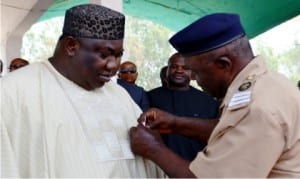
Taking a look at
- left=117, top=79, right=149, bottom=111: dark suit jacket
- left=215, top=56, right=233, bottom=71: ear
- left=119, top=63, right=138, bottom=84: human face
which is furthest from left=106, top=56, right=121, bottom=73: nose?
left=119, top=63, right=138, bottom=84: human face

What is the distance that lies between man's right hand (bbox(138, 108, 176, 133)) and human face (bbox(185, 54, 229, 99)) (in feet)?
1.48

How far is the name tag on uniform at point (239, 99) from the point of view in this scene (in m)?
1.62

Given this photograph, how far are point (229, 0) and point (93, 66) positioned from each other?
4954mm

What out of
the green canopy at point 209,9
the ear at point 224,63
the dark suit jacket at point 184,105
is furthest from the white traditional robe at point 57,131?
the green canopy at point 209,9

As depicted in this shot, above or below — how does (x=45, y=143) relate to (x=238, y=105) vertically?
below

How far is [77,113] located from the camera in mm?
2041

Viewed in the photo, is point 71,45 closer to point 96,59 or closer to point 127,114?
point 96,59

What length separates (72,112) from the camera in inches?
79.5

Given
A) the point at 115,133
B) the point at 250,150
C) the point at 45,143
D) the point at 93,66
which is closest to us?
the point at 250,150

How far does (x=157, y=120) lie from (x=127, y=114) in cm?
15

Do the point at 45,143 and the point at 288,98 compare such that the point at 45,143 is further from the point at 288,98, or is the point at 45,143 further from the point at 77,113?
the point at 288,98

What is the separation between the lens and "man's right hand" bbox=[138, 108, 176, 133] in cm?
225

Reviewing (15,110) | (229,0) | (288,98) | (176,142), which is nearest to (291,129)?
(288,98)

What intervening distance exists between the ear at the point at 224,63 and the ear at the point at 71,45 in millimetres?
560
